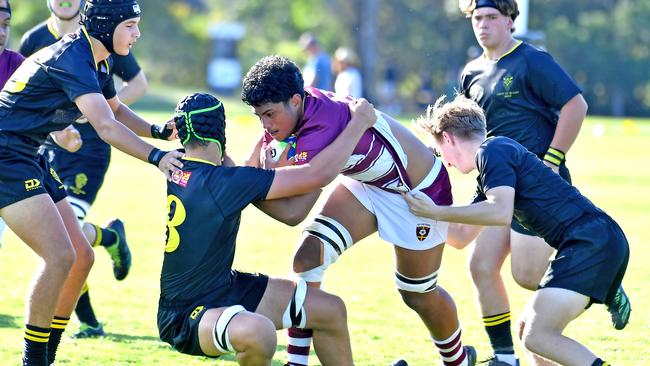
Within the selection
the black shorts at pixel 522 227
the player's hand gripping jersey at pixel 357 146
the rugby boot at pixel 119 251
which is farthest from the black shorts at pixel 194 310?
the rugby boot at pixel 119 251

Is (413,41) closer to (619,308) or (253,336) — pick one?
(619,308)

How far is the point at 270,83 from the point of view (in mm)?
5008

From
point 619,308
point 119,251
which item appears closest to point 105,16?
point 119,251

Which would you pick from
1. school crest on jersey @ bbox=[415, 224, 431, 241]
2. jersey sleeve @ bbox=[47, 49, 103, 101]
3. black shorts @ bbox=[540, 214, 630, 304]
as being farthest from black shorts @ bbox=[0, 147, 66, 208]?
black shorts @ bbox=[540, 214, 630, 304]

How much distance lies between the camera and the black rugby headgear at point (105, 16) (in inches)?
213

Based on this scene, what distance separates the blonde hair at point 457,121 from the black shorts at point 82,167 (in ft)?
10.1

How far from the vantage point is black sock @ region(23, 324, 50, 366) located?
543 centimetres

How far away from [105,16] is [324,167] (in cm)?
145

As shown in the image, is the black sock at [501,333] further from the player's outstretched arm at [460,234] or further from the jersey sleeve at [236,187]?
the jersey sleeve at [236,187]

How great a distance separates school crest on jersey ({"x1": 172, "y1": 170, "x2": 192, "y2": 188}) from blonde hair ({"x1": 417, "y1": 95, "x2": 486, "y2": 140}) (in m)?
1.35

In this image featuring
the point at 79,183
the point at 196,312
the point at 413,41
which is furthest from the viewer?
the point at 413,41

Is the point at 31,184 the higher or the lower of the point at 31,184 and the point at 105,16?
the lower

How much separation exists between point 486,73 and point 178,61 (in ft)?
166

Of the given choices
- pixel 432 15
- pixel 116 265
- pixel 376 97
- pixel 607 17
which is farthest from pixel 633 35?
pixel 116 265
